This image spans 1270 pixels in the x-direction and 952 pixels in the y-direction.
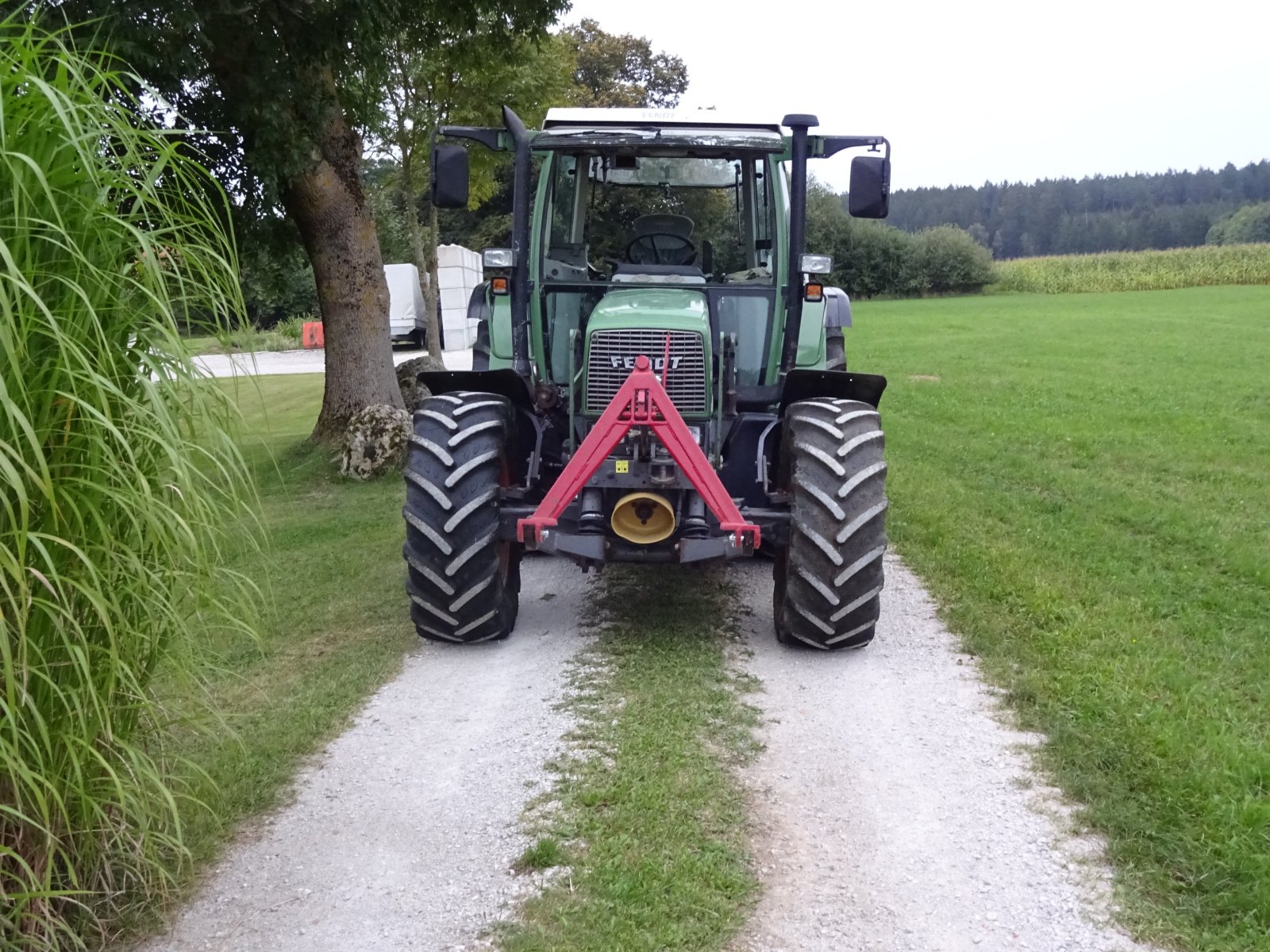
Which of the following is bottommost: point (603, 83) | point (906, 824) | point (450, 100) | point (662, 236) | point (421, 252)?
point (906, 824)

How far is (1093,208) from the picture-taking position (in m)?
91.4

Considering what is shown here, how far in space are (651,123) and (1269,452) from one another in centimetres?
696

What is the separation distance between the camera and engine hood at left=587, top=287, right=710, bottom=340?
537cm

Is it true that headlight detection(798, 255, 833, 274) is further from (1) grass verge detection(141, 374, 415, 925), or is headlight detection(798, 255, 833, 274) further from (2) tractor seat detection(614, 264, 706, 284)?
(1) grass verge detection(141, 374, 415, 925)

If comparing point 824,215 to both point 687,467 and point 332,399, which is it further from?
point 687,467

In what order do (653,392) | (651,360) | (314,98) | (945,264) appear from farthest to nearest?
(945,264) → (314,98) → (651,360) → (653,392)

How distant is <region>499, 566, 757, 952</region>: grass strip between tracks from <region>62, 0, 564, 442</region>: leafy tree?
481 centimetres

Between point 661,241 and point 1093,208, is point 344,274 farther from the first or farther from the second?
point 1093,208

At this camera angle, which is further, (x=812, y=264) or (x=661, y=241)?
(x=661, y=241)

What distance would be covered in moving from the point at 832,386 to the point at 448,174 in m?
2.18

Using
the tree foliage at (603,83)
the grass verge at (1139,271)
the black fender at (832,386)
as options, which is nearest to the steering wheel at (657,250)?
the black fender at (832,386)

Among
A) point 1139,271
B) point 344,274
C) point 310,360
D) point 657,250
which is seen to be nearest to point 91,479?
point 657,250

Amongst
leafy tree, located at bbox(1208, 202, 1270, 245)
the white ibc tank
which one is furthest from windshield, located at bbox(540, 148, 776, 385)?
leafy tree, located at bbox(1208, 202, 1270, 245)

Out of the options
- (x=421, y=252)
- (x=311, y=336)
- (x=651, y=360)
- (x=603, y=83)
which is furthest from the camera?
(x=603, y=83)
